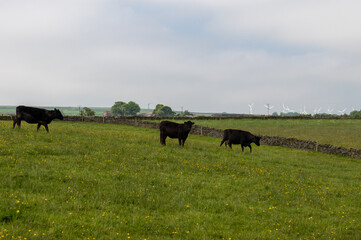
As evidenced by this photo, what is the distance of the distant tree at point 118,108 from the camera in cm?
19188

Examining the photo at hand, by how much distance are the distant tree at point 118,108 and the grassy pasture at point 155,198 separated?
17742 centimetres

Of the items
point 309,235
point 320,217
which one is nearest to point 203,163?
point 320,217

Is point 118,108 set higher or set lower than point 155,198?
higher

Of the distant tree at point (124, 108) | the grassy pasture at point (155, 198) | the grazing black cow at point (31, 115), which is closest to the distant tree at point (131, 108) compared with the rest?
the distant tree at point (124, 108)

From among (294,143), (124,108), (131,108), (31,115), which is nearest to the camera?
(31,115)

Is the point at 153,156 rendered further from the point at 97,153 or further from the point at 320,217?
the point at 320,217

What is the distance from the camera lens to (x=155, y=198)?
9820 mm

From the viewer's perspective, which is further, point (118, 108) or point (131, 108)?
point (131, 108)

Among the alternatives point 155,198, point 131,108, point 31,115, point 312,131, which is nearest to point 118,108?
point 131,108

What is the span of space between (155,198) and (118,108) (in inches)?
7387

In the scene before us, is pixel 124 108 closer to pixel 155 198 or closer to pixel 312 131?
pixel 312 131

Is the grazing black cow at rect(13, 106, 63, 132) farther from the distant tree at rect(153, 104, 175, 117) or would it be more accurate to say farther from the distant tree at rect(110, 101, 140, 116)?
the distant tree at rect(110, 101, 140, 116)

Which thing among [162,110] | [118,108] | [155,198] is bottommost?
[155,198]

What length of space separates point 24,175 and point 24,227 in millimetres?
4448
